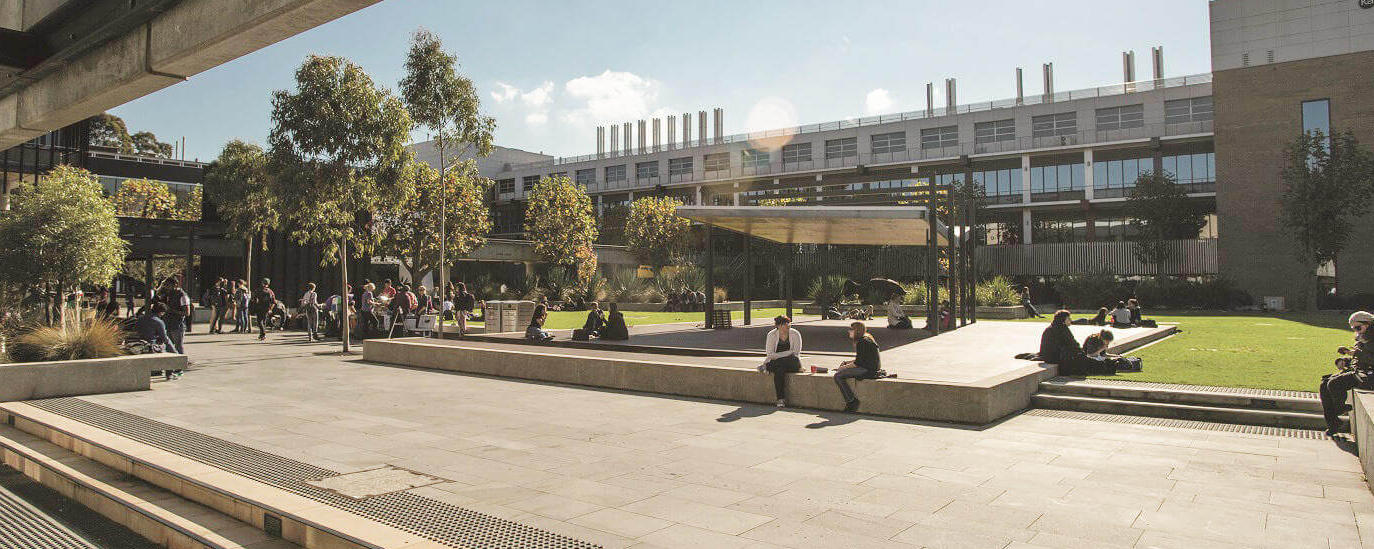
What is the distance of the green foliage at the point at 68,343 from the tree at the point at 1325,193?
Result: 4346 centimetres

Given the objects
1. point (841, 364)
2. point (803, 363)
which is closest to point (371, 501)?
point (841, 364)

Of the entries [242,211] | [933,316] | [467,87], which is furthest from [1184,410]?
[242,211]

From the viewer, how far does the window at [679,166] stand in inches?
2799

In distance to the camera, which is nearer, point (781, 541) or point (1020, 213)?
point (781, 541)

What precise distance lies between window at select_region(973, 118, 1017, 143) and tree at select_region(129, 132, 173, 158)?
65444 millimetres

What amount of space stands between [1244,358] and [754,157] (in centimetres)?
5670

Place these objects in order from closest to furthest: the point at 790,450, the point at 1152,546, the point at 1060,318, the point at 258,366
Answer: the point at 1152,546 < the point at 790,450 < the point at 1060,318 < the point at 258,366

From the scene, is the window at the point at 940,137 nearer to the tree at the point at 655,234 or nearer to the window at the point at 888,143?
the window at the point at 888,143

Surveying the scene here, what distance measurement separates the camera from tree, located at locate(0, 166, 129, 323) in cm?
1628

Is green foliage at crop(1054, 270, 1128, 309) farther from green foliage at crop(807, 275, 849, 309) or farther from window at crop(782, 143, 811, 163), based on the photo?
window at crop(782, 143, 811, 163)

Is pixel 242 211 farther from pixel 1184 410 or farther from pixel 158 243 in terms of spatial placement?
pixel 1184 410

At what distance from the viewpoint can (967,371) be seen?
1062 centimetres

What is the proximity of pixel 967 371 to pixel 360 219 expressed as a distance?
1495cm

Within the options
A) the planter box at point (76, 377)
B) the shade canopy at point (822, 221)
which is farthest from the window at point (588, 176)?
the planter box at point (76, 377)
